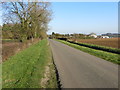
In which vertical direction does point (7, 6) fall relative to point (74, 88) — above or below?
above

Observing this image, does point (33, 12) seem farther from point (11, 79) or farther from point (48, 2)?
point (11, 79)

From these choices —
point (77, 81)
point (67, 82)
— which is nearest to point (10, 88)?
point (67, 82)

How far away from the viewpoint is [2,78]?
6.47 meters

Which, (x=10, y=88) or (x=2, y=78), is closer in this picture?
(x=10, y=88)

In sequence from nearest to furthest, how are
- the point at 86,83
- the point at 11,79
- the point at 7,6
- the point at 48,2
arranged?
the point at 86,83, the point at 11,79, the point at 7,6, the point at 48,2

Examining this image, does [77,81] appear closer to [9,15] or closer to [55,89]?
[55,89]

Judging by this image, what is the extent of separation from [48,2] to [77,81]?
2793cm

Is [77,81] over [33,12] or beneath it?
beneath

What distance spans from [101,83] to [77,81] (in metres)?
0.99

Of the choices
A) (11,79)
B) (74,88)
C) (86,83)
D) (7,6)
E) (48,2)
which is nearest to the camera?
(74,88)

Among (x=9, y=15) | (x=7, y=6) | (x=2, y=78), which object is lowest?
(x=2, y=78)

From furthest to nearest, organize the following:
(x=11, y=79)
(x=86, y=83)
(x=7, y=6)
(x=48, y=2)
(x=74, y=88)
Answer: (x=48, y=2)
(x=7, y=6)
(x=11, y=79)
(x=86, y=83)
(x=74, y=88)

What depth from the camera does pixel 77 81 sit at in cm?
571

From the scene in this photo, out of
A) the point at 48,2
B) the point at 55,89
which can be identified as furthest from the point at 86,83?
the point at 48,2
